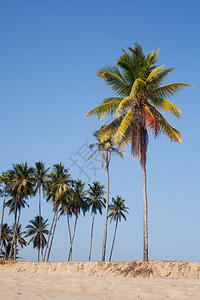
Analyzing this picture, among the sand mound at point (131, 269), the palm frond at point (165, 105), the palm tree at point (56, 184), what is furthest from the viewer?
the palm tree at point (56, 184)

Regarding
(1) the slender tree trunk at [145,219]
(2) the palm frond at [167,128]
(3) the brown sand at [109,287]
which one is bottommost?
(3) the brown sand at [109,287]

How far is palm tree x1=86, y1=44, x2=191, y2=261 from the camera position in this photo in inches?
766

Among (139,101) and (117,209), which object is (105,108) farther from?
(117,209)

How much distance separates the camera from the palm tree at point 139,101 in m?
19.5

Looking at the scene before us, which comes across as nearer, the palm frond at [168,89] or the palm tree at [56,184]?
the palm frond at [168,89]

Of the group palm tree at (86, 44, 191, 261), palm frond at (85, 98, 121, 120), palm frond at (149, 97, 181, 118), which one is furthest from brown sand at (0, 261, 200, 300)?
palm frond at (85, 98, 121, 120)

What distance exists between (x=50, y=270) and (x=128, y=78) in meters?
14.2

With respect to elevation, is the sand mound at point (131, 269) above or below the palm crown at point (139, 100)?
below

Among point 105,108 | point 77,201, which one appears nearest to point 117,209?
point 77,201

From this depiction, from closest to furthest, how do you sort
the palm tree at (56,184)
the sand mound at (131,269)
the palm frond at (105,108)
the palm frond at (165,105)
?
the sand mound at (131,269)
the palm frond at (165,105)
the palm frond at (105,108)
the palm tree at (56,184)

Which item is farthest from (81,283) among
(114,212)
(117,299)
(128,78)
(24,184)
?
(114,212)

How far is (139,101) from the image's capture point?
20219 millimetres

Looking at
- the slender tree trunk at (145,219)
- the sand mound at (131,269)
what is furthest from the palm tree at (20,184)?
the slender tree trunk at (145,219)

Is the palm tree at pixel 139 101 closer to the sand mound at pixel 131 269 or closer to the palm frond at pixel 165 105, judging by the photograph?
the palm frond at pixel 165 105
